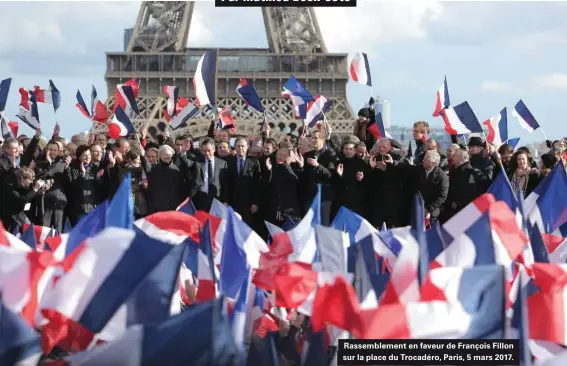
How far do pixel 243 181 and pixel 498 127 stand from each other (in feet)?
22.4

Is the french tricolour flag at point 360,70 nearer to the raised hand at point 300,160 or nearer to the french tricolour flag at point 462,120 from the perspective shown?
the french tricolour flag at point 462,120

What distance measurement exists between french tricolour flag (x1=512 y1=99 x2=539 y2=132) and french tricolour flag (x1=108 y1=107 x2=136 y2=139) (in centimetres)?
632

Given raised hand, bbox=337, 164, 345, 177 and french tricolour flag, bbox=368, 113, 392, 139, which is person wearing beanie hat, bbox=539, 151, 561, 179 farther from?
raised hand, bbox=337, 164, 345, 177

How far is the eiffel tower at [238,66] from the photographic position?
60000mm

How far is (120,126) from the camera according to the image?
69.7 ft

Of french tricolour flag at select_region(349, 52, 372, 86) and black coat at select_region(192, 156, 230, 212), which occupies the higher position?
french tricolour flag at select_region(349, 52, 372, 86)

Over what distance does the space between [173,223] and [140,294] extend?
3528 millimetres

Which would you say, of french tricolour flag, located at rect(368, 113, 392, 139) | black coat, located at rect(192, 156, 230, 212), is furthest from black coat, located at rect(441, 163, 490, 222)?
black coat, located at rect(192, 156, 230, 212)

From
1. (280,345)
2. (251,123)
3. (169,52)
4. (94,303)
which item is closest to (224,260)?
(280,345)

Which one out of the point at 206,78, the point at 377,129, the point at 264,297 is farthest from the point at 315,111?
the point at 264,297

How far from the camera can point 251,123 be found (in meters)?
60.1

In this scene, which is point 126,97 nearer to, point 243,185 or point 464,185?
point 243,185

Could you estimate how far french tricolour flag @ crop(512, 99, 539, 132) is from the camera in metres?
22.7

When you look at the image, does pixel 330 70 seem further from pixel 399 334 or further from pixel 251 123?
pixel 399 334
